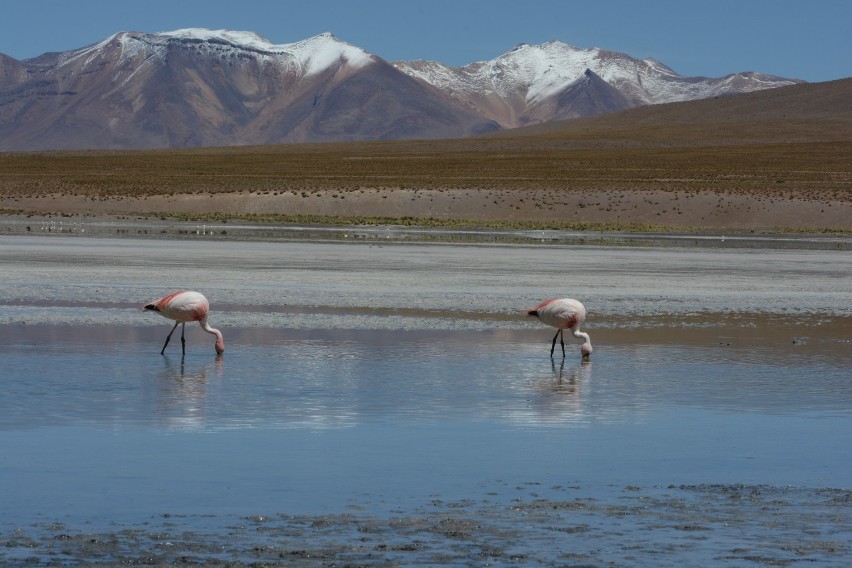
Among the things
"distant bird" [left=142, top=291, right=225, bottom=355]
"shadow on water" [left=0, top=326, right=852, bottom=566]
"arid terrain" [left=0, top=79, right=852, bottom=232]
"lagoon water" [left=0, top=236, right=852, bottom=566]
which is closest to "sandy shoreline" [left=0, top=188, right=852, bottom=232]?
"arid terrain" [left=0, top=79, right=852, bottom=232]

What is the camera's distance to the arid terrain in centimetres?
6506

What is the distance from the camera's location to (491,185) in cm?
7412

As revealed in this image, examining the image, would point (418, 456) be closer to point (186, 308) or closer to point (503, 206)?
point (186, 308)

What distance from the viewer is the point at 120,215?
2494 inches

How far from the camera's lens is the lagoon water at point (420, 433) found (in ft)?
23.5

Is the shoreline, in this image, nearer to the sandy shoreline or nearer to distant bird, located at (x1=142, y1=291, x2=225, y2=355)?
the sandy shoreline

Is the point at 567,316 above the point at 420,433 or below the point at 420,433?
above

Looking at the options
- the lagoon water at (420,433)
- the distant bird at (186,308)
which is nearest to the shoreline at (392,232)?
the lagoon water at (420,433)

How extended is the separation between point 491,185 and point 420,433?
64.3 meters

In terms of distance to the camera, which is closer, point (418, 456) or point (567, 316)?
point (418, 456)

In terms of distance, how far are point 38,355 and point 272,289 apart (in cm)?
922

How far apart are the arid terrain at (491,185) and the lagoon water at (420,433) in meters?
40.6

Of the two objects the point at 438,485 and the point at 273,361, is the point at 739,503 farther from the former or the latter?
the point at 273,361

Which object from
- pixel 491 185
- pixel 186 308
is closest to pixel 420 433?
pixel 186 308
